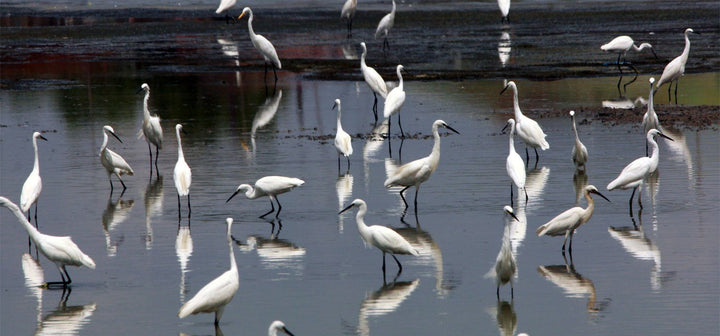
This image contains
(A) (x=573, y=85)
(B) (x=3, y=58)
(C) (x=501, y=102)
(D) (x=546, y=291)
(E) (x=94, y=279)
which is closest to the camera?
(D) (x=546, y=291)

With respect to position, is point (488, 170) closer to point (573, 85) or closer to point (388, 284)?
point (388, 284)

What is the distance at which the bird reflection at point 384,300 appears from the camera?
9299mm

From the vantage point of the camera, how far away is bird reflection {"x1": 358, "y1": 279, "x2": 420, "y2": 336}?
9.30 metres

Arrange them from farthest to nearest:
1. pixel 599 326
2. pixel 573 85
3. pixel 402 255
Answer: pixel 573 85 < pixel 402 255 < pixel 599 326

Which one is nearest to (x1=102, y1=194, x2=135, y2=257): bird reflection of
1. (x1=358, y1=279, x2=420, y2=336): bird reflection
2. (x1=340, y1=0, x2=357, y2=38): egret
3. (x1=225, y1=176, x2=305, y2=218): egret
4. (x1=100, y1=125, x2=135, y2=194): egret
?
(x1=100, y1=125, x2=135, y2=194): egret

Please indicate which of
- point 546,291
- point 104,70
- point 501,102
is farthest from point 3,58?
point 546,291

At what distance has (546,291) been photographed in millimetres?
9891

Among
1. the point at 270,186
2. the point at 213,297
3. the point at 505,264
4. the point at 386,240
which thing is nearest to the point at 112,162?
the point at 270,186

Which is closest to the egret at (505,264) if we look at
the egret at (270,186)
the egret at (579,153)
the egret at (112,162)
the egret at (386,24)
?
the egret at (270,186)

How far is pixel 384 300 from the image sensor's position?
9.80 metres

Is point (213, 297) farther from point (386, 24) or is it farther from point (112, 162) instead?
point (386, 24)

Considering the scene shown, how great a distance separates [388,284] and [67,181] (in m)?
7.20

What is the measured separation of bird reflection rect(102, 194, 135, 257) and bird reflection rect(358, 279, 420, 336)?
132 inches

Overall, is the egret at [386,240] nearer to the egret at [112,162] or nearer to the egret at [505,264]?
the egret at [505,264]
